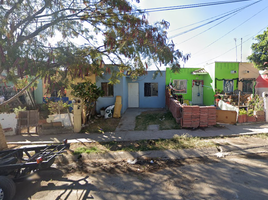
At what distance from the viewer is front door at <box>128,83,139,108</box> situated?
13.1m

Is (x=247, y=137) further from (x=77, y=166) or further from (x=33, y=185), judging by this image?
(x=33, y=185)

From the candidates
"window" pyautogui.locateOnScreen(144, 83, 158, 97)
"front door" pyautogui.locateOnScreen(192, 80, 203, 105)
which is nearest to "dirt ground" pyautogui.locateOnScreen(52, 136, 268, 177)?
"window" pyautogui.locateOnScreen(144, 83, 158, 97)

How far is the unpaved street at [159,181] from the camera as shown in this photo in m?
2.98

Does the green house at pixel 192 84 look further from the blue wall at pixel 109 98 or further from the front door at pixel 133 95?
the blue wall at pixel 109 98

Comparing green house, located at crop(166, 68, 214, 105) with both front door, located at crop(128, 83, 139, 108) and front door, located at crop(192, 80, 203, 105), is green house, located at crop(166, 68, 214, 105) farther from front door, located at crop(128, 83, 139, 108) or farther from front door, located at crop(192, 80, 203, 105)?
front door, located at crop(128, 83, 139, 108)

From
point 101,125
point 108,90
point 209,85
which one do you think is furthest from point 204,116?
point 209,85

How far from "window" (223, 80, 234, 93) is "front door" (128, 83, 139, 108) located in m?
6.86

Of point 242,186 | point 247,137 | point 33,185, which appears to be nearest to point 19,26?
point 33,185

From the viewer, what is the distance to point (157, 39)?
5.79 m

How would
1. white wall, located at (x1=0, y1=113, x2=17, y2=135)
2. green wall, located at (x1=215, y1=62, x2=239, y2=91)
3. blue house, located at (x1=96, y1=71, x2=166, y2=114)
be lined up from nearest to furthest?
white wall, located at (x1=0, y1=113, x2=17, y2=135) → green wall, located at (x1=215, y1=62, x2=239, y2=91) → blue house, located at (x1=96, y1=71, x2=166, y2=114)

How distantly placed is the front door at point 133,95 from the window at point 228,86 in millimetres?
6856

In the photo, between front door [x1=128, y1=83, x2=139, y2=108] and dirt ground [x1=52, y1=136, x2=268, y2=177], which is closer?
dirt ground [x1=52, y1=136, x2=268, y2=177]

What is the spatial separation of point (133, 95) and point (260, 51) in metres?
8.64

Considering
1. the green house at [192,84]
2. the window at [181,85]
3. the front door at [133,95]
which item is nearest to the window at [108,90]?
the front door at [133,95]
